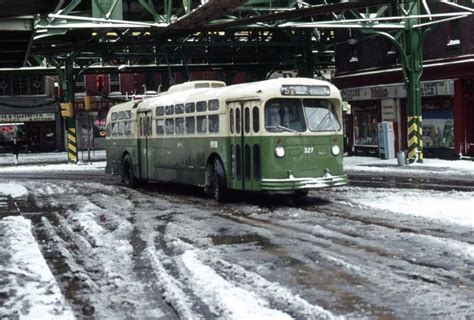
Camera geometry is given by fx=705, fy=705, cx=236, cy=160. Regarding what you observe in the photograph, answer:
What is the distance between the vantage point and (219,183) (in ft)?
55.6

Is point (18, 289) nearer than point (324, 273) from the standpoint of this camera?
Yes

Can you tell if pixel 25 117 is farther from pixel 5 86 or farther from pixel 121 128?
pixel 121 128

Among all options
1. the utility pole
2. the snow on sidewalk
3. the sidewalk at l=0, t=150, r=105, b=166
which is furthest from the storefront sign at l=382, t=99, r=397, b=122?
the snow on sidewalk

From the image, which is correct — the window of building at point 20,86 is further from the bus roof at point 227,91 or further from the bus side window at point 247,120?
the bus side window at point 247,120

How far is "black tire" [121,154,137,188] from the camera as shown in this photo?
23109 millimetres

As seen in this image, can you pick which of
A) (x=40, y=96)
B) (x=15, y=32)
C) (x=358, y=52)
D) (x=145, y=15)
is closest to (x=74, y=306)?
(x=15, y=32)

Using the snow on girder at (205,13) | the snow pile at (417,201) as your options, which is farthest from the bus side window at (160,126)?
the snow pile at (417,201)

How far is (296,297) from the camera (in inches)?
290

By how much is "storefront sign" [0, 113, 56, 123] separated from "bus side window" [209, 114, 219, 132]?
46.4m

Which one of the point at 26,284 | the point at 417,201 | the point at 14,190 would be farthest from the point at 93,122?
the point at 26,284

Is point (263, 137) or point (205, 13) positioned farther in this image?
point (205, 13)

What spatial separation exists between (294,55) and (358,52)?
4.46 metres

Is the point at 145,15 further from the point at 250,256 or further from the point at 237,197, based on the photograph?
the point at 250,256

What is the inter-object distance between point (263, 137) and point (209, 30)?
27.3 feet
